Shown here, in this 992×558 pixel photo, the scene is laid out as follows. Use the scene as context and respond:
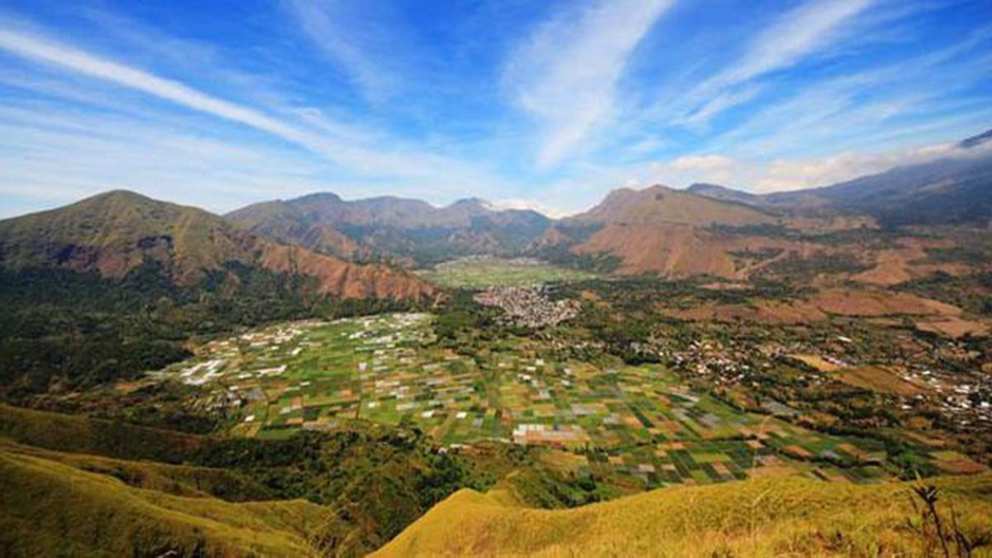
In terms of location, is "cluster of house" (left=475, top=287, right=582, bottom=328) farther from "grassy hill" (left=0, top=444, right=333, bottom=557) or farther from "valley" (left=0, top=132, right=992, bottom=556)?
"grassy hill" (left=0, top=444, right=333, bottom=557)

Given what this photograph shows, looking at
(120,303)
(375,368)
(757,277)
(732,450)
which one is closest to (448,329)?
(375,368)

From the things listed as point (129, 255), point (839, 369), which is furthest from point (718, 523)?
point (129, 255)

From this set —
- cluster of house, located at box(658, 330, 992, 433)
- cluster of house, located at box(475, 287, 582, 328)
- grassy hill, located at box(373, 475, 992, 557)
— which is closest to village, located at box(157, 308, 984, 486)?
cluster of house, located at box(658, 330, 992, 433)

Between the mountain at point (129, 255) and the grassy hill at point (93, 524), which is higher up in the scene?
the mountain at point (129, 255)

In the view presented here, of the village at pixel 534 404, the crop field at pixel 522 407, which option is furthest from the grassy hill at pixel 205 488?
the crop field at pixel 522 407

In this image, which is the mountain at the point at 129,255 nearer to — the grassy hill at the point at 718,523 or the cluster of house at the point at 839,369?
the cluster of house at the point at 839,369

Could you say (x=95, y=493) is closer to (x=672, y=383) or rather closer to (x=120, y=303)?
(x=672, y=383)

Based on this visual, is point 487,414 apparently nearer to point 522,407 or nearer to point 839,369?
point 522,407
